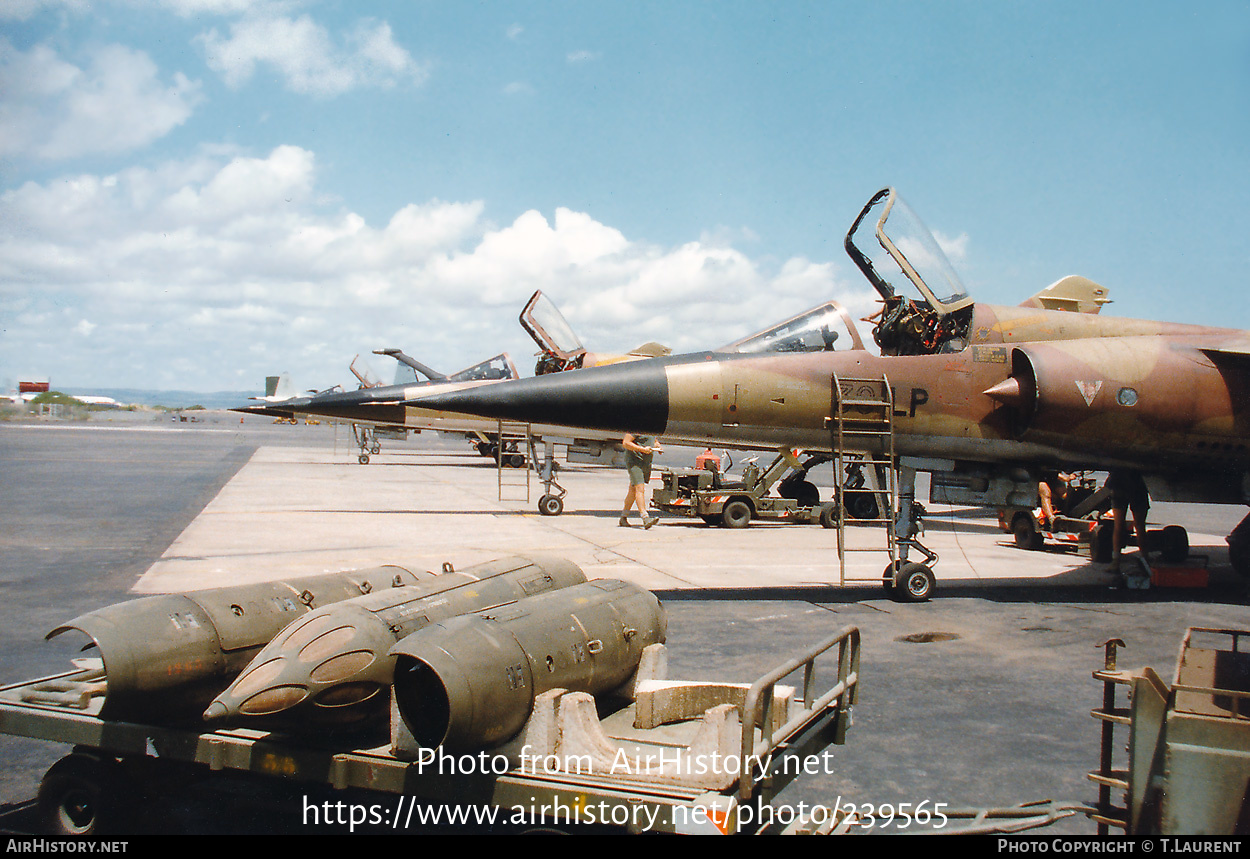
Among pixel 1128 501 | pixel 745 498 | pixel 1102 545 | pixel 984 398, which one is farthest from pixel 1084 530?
pixel 984 398

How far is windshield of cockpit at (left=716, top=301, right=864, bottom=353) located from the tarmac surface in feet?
9.16

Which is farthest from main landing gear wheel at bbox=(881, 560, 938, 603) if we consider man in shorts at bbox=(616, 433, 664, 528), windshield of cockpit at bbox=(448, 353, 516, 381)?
windshield of cockpit at bbox=(448, 353, 516, 381)

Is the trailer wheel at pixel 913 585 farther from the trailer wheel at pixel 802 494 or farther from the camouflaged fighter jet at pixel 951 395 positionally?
the trailer wheel at pixel 802 494

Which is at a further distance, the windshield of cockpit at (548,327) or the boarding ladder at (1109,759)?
the windshield of cockpit at (548,327)

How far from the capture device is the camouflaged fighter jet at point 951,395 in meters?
9.24

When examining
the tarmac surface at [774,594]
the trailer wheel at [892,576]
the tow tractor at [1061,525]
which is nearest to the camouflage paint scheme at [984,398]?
the trailer wheel at [892,576]

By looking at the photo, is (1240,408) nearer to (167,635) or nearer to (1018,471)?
(1018,471)

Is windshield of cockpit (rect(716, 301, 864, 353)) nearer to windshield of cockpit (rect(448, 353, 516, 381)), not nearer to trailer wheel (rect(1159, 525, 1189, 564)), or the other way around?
trailer wheel (rect(1159, 525, 1189, 564))

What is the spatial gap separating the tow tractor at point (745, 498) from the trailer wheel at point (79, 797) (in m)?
12.8

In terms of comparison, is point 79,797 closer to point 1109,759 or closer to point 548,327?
point 1109,759

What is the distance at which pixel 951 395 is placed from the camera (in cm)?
980

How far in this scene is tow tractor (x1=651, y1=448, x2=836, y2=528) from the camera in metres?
16.3
